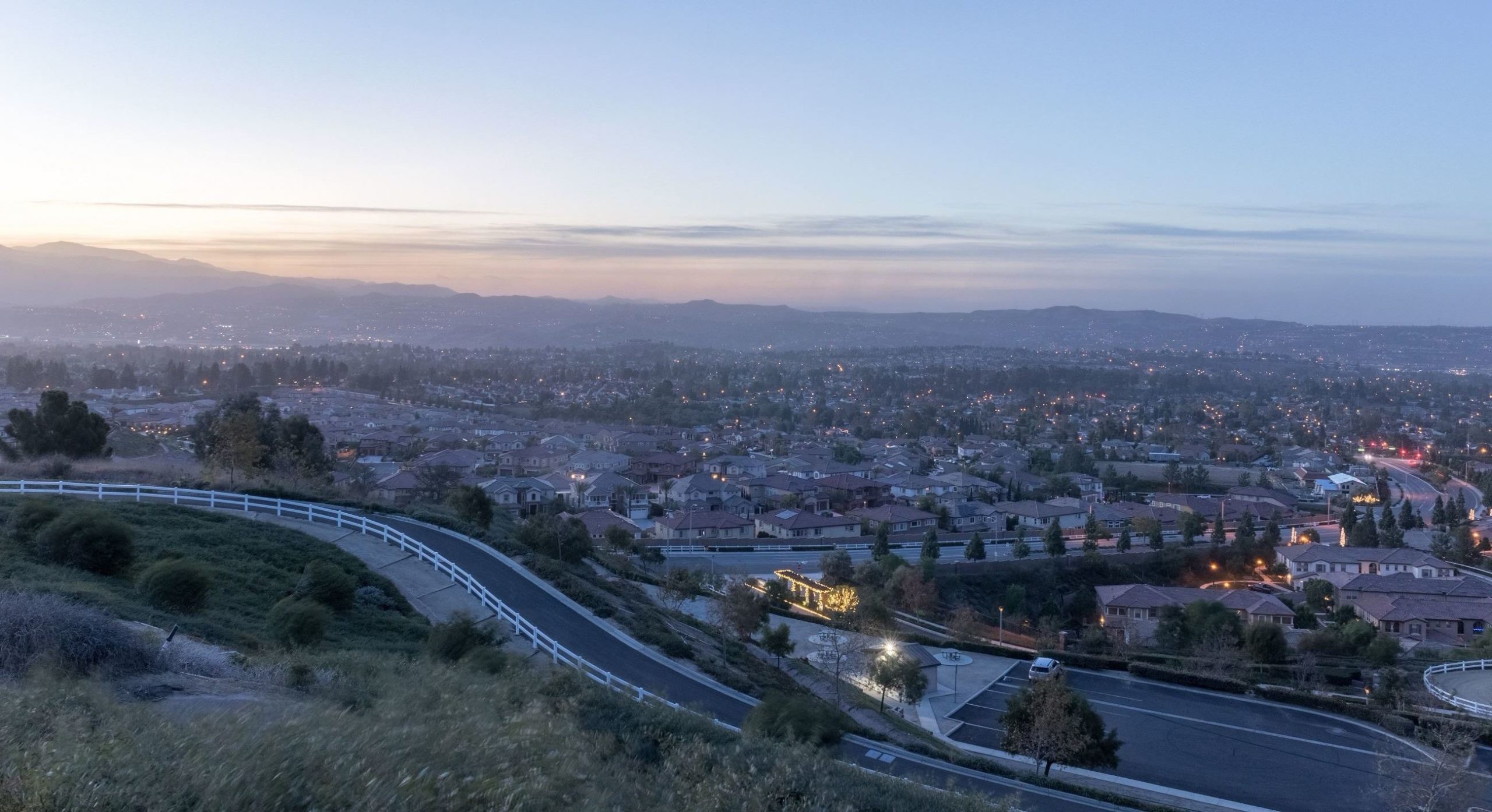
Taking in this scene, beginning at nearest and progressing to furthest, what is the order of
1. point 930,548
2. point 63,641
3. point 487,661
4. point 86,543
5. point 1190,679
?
point 63,641, point 487,661, point 86,543, point 1190,679, point 930,548

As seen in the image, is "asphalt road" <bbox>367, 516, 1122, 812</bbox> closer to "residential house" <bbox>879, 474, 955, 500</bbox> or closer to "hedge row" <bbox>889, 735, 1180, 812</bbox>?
"hedge row" <bbox>889, 735, 1180, 812</bbox>

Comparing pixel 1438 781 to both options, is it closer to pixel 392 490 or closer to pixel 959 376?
pixel 392 490

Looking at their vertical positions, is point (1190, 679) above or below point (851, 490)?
above

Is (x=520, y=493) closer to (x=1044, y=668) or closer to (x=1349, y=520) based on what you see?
(x=1044, y=668)

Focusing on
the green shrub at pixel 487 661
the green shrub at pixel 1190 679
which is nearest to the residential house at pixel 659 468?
the green shrub at pixel 1190 679

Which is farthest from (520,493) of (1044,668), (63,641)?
(63,641)

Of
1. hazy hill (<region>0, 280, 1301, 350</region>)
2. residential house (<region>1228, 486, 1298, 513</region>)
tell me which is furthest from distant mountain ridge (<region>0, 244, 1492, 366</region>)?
residential house (<region>1228, 486, 1298, 513</region>)
